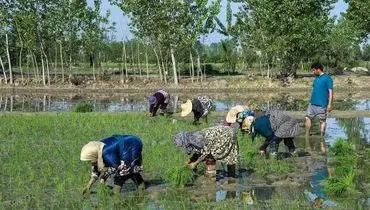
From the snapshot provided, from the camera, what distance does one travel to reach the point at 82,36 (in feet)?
132

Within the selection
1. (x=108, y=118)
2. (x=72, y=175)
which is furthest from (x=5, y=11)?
(x=72, y=175)

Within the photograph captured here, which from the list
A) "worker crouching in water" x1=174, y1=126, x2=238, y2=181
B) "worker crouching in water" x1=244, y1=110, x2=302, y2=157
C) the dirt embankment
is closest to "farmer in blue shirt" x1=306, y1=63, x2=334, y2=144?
"worker crouching in water" x1=244, y1=110, x2=302, y2=157

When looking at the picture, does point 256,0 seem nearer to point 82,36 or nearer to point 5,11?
point 82,36

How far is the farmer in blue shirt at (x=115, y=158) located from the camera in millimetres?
7359

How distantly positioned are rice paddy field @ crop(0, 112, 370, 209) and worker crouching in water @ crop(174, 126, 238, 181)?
0.27 meters

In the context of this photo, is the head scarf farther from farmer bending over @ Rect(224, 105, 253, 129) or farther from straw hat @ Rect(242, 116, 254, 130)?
straw hat @ Rect(242, 116, 254, 130)

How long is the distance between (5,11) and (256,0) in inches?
650

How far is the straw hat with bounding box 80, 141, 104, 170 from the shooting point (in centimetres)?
725

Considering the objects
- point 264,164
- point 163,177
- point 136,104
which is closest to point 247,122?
point 264,164

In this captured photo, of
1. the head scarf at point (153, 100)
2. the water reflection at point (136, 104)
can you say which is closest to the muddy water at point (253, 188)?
the head scarf at point (153, 100)

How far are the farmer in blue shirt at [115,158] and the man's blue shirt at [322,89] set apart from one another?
626 centimetres

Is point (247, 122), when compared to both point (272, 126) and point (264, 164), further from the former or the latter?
point (264, 164)

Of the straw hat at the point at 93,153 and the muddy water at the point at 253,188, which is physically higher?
the straw hat at the point at 93,153

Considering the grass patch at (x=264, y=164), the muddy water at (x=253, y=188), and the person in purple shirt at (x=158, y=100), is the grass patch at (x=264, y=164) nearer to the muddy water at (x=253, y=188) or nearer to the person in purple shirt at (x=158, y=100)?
the muddy water at (x=253, y=188)
